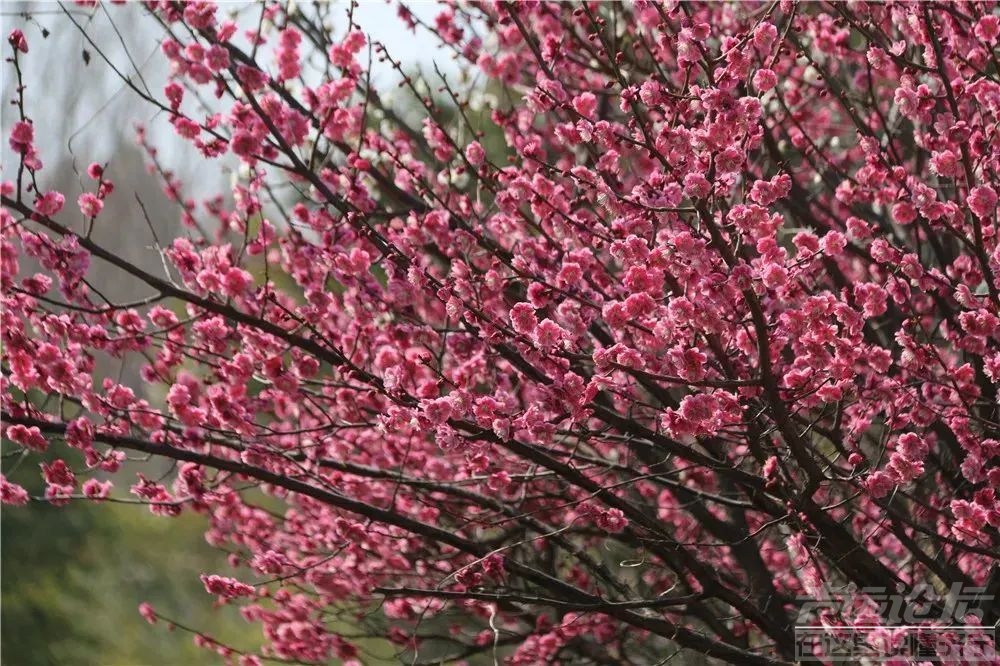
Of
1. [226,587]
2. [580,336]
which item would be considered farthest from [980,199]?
[226,587]

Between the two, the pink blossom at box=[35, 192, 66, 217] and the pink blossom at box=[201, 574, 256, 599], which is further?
the pink blossom at box=[201, 574, 256, 599]

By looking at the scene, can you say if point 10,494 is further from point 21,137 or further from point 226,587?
point 21,137

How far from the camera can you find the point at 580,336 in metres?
3.71

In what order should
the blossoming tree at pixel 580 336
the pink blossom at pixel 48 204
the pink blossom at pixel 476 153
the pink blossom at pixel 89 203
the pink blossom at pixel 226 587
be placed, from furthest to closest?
the pink blossom at pixel 476 153 < the pink blossom at pixel 226 587 < the pink blossom at pixel 89 203 < the pink blossom at pixel 48 204 < the blossoming tree at pixel 580 336

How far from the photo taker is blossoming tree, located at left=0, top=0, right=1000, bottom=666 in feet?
11.1

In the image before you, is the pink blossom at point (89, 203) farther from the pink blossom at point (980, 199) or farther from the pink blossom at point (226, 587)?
the pink blossom at point (980, 199)

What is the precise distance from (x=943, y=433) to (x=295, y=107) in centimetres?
324

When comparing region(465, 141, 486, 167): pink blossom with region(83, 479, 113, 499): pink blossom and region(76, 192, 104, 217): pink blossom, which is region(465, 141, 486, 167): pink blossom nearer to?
region(76, 192, 104, 217): pink blossom

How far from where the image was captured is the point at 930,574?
4.46 m

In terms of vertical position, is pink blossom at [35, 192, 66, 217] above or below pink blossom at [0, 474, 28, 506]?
above

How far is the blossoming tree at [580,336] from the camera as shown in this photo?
133 inches

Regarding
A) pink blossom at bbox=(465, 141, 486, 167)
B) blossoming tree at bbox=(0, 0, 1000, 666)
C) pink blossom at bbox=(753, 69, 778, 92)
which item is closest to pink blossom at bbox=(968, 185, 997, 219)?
blossoming tree at bbox=(0, 0, 1000, 666)
